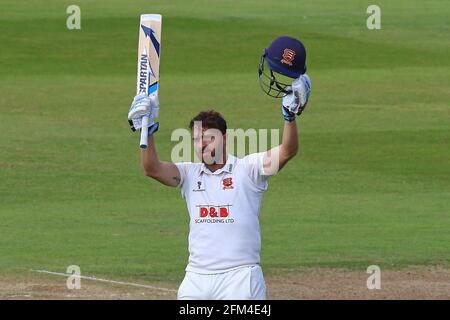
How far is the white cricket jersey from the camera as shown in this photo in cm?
902

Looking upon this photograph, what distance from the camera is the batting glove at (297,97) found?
865 cm

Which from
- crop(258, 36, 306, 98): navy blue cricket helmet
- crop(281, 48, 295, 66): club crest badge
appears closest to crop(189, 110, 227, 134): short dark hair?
crop(258, 36, 306, 98): navy blue cricket helmet

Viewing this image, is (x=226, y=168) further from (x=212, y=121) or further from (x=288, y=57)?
(x=288, y=57)

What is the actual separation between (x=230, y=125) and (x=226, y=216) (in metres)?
17.3

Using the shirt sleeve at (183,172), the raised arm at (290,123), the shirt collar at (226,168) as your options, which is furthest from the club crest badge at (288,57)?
the shirt sleeve at (183,172)

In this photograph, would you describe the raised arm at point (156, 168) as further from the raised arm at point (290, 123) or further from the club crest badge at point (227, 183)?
the raised arm at point (290, 123)

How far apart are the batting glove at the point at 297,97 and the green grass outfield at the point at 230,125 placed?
111cm

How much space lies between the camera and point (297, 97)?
8656 millimetres

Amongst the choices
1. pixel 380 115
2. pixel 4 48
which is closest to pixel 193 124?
pixel 380 115

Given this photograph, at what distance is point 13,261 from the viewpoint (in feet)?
51.1

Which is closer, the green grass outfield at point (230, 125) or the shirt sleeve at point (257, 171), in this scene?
the shirt sleeve at point (257, 171)

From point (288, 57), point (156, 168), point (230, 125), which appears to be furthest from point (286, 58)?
point (230, 125)

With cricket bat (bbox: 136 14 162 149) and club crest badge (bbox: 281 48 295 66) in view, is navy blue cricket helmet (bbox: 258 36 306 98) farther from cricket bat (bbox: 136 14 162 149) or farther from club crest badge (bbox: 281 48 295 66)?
cricket bat (bbox: 136 14 162 149)
